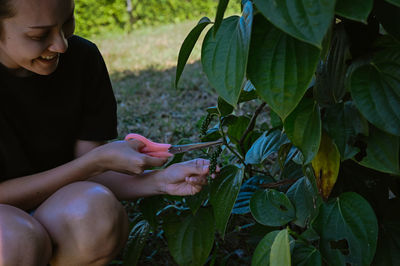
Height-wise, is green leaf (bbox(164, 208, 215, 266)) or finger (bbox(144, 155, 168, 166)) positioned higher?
finger (bbox(144, 155, 168, 166))

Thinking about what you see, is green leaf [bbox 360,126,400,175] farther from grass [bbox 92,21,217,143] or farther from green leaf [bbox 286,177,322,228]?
grass [bbox 92,21,217,143]

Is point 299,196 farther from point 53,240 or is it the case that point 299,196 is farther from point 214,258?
point 53,240

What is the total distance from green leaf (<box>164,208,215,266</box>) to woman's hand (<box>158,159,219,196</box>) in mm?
102

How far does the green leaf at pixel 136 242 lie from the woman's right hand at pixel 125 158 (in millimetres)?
249

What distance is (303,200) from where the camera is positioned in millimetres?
1266

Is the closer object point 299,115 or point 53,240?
point 299,115

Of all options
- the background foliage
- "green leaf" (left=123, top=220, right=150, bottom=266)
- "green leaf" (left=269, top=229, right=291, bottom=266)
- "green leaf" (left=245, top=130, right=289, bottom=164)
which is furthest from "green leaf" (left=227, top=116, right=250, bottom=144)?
the background foliage

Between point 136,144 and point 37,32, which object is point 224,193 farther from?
point 37,32

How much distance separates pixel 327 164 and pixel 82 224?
2.18 ft

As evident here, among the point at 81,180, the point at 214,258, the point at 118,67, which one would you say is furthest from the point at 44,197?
the point at 118,67

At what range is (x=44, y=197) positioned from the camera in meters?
1.50

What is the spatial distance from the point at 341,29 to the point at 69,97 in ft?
2.97

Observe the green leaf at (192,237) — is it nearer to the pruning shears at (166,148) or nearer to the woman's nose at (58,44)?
the pruning shears at (166,148)

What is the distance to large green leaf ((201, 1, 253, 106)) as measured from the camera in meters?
0.90
